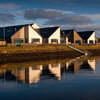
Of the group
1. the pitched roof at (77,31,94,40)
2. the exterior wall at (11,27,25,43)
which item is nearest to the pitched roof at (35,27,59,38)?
the exterior wall at (11,27,25,43)

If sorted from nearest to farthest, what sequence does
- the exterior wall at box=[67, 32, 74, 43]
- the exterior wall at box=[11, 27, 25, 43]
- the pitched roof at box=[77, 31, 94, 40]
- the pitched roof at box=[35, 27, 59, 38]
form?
the exterior wall at box=[11, 27, 25, 43] < the pitched roof at box=[35, 27, 59, 38] < the exterior wall at box=[67, 32, 74, 43] < the pitched roof at box=[77, 31, 94, 40]

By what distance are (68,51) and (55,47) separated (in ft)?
14.2

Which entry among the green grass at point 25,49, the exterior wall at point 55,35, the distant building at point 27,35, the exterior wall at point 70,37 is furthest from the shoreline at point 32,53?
the exterior wall at point 70,37

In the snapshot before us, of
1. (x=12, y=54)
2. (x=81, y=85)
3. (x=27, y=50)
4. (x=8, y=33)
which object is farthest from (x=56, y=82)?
(x=8, y=33)

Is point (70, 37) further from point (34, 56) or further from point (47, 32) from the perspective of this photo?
point (34, 56)

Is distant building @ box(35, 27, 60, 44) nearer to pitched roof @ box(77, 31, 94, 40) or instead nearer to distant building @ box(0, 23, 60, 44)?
distant building @ box(0, 23, 60, 44)

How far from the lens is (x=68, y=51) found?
5856 centimetres

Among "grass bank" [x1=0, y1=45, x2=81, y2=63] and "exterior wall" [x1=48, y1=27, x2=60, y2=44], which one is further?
"exterior wall" [x1=48, y1=27, x2=60, y2=44]

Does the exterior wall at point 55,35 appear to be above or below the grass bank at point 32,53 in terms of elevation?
above

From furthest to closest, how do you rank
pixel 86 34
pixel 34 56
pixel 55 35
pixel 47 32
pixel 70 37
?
pixel 86 34 → pixel 70 37 → pixel 47 32 → pixel 55 35 → pixel 34 56

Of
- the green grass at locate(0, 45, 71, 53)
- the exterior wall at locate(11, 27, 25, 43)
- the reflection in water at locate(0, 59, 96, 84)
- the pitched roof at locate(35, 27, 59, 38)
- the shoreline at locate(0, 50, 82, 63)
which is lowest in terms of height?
the reflection in water at locate(0, 59, 96, 84)

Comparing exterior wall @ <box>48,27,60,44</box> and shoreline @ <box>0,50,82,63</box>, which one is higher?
exterior wall @ <box>48,27,60,44</box>

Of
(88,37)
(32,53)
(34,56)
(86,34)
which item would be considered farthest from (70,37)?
(34,56)

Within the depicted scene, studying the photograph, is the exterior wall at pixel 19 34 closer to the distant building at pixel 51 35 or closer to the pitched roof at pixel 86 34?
the distant building at pixel 51 35
